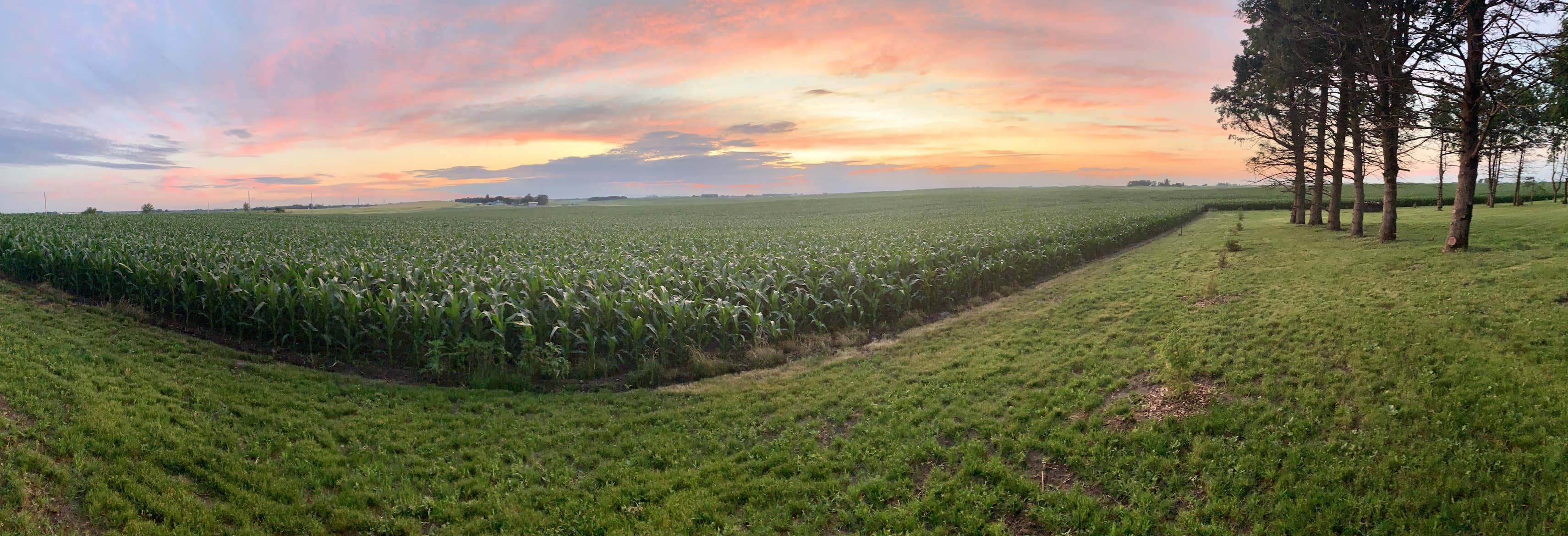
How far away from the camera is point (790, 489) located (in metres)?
6.70

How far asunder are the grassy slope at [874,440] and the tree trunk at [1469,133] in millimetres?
4720

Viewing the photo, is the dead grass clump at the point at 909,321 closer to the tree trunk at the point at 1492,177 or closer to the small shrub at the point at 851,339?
the small shrub at the point at 851,339

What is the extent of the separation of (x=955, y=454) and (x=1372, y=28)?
72.8 ft

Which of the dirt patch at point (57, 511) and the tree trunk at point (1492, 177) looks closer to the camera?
the dirt patch at point (57, 511)

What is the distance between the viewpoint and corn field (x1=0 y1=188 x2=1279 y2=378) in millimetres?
11570

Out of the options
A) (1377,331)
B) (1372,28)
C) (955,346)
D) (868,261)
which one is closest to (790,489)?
(955,346)

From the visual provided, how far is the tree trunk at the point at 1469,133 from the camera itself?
15.5 m

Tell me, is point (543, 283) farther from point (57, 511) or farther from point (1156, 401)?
point (1156, 401)

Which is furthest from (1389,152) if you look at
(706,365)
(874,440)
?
(706,365)

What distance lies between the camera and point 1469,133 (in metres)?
15.8

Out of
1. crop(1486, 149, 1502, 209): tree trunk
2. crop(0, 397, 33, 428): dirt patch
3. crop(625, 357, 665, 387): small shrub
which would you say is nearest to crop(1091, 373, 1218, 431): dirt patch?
crop(625, 357, 665, 387): small shrub

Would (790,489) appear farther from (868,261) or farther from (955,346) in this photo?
(868,261)

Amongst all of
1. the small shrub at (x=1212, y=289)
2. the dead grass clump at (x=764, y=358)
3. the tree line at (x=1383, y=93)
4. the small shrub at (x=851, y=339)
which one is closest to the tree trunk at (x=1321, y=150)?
the tree line at (x=1383, y=93)

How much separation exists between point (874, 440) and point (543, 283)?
8.69 metres
